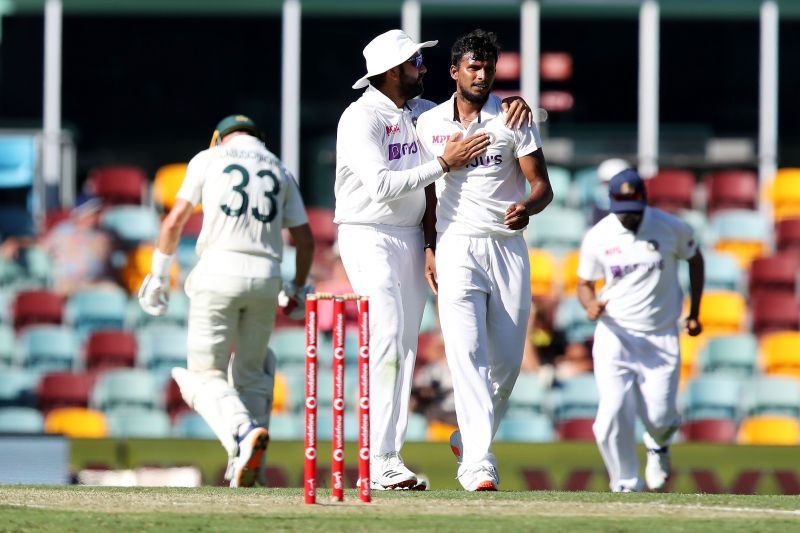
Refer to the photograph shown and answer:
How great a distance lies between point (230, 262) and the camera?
26.9ft

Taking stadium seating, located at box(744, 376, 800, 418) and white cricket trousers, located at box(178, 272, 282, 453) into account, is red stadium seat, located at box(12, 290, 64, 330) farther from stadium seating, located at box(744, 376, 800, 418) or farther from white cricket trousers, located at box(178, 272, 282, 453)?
white cricket trousers, located at box(178, 272, 282, 453)

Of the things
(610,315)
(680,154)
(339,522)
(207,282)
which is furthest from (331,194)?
(339,522)

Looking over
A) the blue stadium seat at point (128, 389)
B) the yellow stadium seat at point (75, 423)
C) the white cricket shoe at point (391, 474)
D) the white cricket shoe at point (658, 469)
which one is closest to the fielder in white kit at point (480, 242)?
the white cricket shoe at point (391, 474)

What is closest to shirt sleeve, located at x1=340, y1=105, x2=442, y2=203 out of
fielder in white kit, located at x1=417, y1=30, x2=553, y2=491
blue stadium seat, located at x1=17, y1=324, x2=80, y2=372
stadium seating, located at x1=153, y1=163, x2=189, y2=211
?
fielder in white kit, located at x1=417, y1=30, x2=553, y2=491

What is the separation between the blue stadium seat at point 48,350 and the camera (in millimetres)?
13328

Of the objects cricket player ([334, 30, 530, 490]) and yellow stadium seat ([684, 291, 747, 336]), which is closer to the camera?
cricket player ([334, 30, 530, 490])

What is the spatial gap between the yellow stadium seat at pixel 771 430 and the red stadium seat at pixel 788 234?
2.25 m

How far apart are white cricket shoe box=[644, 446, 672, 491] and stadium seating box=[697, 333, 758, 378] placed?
3240 millimetres

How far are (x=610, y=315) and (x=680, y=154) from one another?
6.55 m

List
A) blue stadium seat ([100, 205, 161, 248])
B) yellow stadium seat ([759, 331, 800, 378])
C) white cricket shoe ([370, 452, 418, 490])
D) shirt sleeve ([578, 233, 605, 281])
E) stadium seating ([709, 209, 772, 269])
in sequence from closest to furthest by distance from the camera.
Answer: white cricket shoe ([370, 452, 418, 490]) → shirt sleeve ([578, 233, 605, 281]) → yellow stadium seat ([759, 331, 800, 378]) → blue stadium seat ([100, 205, 161, 248]) → stadium seating ([709, 209, 772, 269])

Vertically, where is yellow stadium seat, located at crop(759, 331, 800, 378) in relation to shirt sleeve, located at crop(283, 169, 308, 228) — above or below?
below

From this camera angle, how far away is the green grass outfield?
5.64m

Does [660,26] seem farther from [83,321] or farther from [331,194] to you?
[83,321]

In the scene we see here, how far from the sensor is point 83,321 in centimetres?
Result: 1369
